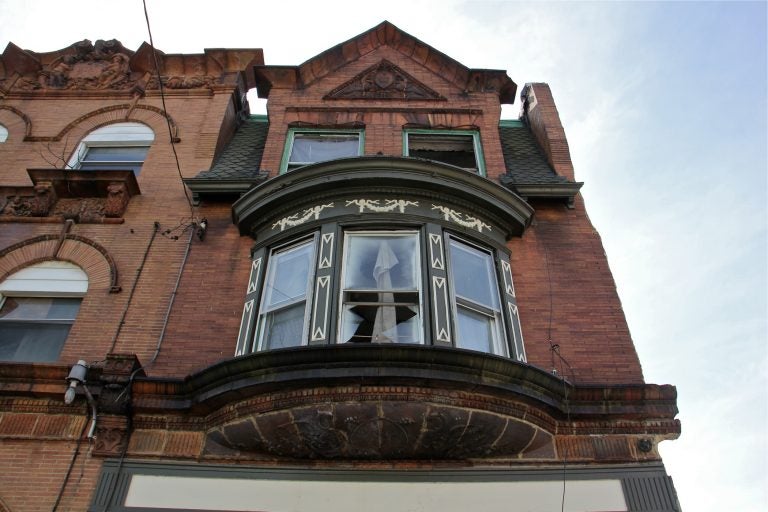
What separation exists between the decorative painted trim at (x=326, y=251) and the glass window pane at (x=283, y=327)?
604 millimetres

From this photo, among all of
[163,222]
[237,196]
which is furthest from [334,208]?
[163,222]

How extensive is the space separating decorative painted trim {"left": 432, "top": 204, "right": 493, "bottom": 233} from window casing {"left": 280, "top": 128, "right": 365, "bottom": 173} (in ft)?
9.97

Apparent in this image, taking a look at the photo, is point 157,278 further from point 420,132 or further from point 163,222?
point 420,132

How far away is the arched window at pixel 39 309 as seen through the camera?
945cm

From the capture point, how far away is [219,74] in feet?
47.8

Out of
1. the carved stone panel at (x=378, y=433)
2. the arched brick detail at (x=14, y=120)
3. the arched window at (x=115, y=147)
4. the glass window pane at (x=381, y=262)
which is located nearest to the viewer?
the carved stone panel at (x=378, y=433)

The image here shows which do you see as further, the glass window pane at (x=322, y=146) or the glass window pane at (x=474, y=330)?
the glass window pane at (x=322, y=146)

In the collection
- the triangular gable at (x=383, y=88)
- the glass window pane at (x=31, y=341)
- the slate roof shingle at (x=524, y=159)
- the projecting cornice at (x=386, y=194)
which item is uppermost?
the triangular gable at (x=383, y=88)

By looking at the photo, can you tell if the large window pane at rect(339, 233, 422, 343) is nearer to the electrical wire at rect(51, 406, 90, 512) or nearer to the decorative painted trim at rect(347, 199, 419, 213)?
the decorative painted trim at rect(347, 199, 419, 213)

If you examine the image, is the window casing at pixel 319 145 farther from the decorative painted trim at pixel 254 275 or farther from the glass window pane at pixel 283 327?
the glass window pane at pixel 283 327

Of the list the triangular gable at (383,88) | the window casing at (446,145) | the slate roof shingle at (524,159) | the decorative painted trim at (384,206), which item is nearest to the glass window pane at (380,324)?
the decorative painted trim at (384,206)

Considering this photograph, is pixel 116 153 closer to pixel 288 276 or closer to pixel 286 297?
pixel 288 276

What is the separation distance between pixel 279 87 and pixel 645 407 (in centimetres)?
949

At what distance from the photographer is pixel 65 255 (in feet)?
34.2
